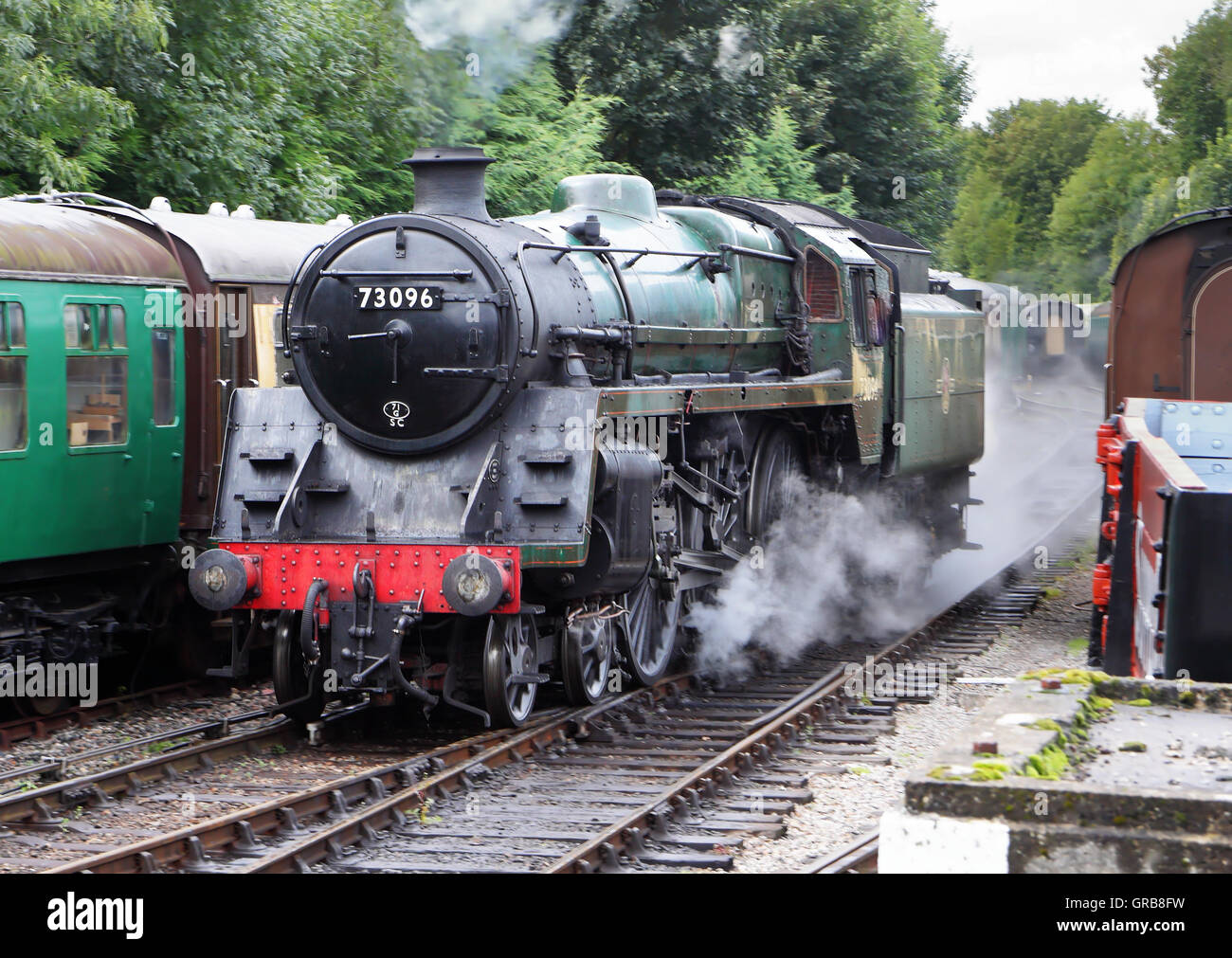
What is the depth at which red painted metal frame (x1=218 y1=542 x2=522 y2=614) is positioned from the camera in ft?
24.5

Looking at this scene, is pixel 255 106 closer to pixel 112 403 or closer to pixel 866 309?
pixel 112 403

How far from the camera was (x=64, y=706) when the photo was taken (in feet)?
29.2

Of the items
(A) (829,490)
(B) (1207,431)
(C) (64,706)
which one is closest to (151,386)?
(C) (64,706)

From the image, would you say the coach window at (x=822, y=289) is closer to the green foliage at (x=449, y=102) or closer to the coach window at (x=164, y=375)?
the green foliage at (x=449, y=102)

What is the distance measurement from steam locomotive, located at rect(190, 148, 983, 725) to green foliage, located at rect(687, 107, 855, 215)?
12.3m

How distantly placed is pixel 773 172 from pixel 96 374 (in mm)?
16079

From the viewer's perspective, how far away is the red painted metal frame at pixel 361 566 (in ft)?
24.5

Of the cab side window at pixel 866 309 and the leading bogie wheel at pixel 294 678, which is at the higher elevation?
the cab side window at pixel 866 309

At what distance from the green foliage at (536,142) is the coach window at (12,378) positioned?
958cm

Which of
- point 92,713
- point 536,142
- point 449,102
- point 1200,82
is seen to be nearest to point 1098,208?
point 1200,82

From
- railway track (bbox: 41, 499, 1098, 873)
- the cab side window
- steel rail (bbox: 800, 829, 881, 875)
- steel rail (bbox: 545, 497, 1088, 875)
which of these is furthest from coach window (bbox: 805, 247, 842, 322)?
steel rail (bbox: 800, 829, 881, 875)

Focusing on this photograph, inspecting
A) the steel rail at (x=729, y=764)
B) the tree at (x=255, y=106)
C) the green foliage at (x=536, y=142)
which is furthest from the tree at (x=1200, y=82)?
the steel rail at (x=729, y=764)

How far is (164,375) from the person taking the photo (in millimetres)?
9406

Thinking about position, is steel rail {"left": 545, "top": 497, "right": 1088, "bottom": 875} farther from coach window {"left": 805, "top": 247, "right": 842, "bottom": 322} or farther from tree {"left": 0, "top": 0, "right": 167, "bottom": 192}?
tree {"left": 0, "top": 0, "right": 167, "bottom": 192}
